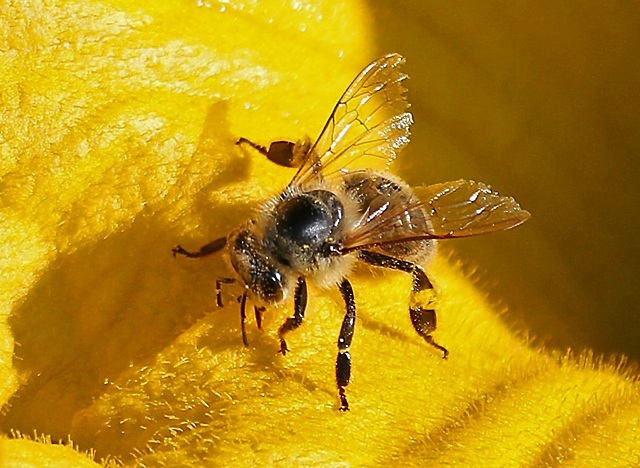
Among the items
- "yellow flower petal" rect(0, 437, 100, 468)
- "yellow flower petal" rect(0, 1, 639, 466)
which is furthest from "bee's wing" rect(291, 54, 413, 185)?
"yellow flower petal" rect(0, 437, 100, 468)

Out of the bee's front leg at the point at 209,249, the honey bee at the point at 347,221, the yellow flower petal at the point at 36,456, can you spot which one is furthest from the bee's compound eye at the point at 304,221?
the yellow flower petal at the point at 36,456

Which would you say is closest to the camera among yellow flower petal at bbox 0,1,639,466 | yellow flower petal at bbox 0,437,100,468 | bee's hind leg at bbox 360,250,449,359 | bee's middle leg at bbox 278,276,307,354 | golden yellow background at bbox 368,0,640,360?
yellow flower petal at bbox 0,437,100,468

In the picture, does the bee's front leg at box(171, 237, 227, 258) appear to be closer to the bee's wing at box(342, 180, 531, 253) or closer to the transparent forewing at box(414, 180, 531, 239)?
the bee's wing at box(342, 180, 531, 253)

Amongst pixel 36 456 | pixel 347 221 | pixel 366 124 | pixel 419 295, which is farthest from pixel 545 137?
pixel 36 456

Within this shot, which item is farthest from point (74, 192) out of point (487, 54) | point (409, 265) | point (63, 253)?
point (487, 54)

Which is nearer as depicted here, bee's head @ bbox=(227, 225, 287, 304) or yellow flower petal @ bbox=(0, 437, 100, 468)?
yellow flower petal @ bbox=(0, 437, 100, 468)

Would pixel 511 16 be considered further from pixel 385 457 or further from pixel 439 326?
pixel 385 457

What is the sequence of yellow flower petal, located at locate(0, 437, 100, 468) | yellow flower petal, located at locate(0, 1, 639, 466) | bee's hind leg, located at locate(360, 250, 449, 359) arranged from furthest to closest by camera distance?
bee's hind leg, located at locate(360, 250, 449, 359) → yellow flower petal, located at locate(0, 1, 639, 466) → yellow flower petal, located at locate(0, 437, 100, 468)

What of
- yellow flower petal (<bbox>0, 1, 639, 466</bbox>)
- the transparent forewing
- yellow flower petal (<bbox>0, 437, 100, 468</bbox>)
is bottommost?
yellow flower petal (<bbox>0, 437, 100, 468</bbox>)
